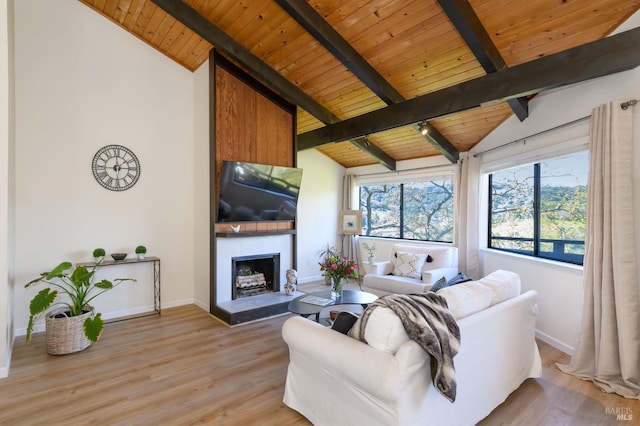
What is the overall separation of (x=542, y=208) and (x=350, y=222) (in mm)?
3384

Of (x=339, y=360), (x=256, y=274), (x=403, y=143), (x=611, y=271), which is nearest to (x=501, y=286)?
(x=611, y=271)

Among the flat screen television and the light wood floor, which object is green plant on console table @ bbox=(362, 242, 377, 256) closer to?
the flat screen television

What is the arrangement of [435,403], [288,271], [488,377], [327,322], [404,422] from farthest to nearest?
[288,271] < [327,322] < [488,377] < [435,403] < [404,422]

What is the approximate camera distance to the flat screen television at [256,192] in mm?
4125

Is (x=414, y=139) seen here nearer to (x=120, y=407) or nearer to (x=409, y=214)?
(x=409, y=214)

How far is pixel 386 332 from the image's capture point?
1.66 m

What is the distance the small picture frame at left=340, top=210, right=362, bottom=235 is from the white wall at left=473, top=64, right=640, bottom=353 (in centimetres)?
294

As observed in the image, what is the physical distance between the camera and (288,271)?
4652mm

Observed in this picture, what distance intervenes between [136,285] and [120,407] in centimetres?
228

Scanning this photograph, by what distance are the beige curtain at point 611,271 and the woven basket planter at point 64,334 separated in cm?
459

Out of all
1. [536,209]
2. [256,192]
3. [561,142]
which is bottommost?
[536,209]

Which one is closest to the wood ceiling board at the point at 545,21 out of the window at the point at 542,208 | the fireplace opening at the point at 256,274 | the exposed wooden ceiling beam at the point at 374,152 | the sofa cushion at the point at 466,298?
the window at the point at 542,208

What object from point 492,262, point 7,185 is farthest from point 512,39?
point 7,185

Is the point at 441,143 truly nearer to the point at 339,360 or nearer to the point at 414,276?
the point at 414,276
